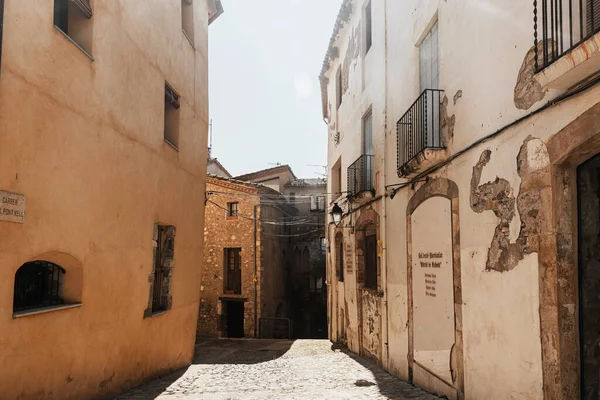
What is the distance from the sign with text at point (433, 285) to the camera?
21.1 ft

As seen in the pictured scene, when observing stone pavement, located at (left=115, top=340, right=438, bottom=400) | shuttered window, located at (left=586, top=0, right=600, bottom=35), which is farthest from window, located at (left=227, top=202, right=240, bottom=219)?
shuttered window, located at (left=586, top=0, right=600, bottom=35)

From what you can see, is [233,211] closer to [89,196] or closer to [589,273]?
[89,196]

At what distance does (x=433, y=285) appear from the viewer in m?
6.94

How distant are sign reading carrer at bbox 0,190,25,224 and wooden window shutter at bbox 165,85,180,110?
16.1ft

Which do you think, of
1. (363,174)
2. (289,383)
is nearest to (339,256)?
(363,174)

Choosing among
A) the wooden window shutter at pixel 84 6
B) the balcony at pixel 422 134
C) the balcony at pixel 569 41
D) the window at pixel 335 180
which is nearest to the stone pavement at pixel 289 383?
the balcony at pixel 422 134

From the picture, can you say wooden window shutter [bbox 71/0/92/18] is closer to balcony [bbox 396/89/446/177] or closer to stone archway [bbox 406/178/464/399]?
balcony [bbox 396/89/446/177]

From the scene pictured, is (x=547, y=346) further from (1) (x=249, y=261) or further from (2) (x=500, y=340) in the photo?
(1) (x=249, y=261)

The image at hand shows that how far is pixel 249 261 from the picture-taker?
74.4 ft

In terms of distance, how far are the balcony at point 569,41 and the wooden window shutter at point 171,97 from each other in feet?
21.8

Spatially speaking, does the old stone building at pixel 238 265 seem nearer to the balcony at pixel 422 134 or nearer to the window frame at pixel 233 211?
the window frame at pixel 233 211

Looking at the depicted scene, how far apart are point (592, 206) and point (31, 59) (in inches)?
211

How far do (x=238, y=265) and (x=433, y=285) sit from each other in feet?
56.1

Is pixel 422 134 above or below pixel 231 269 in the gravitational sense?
above
